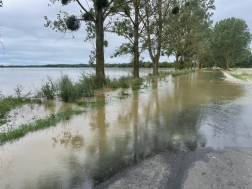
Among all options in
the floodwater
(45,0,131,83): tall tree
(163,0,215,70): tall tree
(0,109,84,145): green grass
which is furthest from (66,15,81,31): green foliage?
(163,0,215,70): tall tree

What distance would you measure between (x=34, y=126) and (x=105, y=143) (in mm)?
2270

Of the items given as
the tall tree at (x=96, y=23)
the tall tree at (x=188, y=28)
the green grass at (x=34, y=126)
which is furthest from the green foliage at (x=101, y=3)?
the tall tree at (x=188, y=28)

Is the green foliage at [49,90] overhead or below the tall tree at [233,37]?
below

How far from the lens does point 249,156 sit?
346cm

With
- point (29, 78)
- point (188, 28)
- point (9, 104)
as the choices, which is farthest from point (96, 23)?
point (188, 28)

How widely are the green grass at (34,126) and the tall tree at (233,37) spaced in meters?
53.2

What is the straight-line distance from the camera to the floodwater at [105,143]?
2994 millimetres

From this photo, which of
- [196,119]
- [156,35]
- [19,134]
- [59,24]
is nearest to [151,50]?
[156,35]

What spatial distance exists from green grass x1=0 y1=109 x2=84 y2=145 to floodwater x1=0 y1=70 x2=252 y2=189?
0.78 feet

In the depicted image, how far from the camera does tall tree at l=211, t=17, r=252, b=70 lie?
50.1 meters

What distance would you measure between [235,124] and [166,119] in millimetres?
1820

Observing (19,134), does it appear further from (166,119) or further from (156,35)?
(156,35)

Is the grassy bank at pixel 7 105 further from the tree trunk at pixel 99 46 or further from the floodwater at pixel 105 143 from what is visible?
the tree trunk at pixel 99 46

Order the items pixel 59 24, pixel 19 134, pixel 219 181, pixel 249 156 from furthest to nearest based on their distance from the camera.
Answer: pixel 59 24 < pixel 19 134 < pixel 249 156 < pixel 219 181
